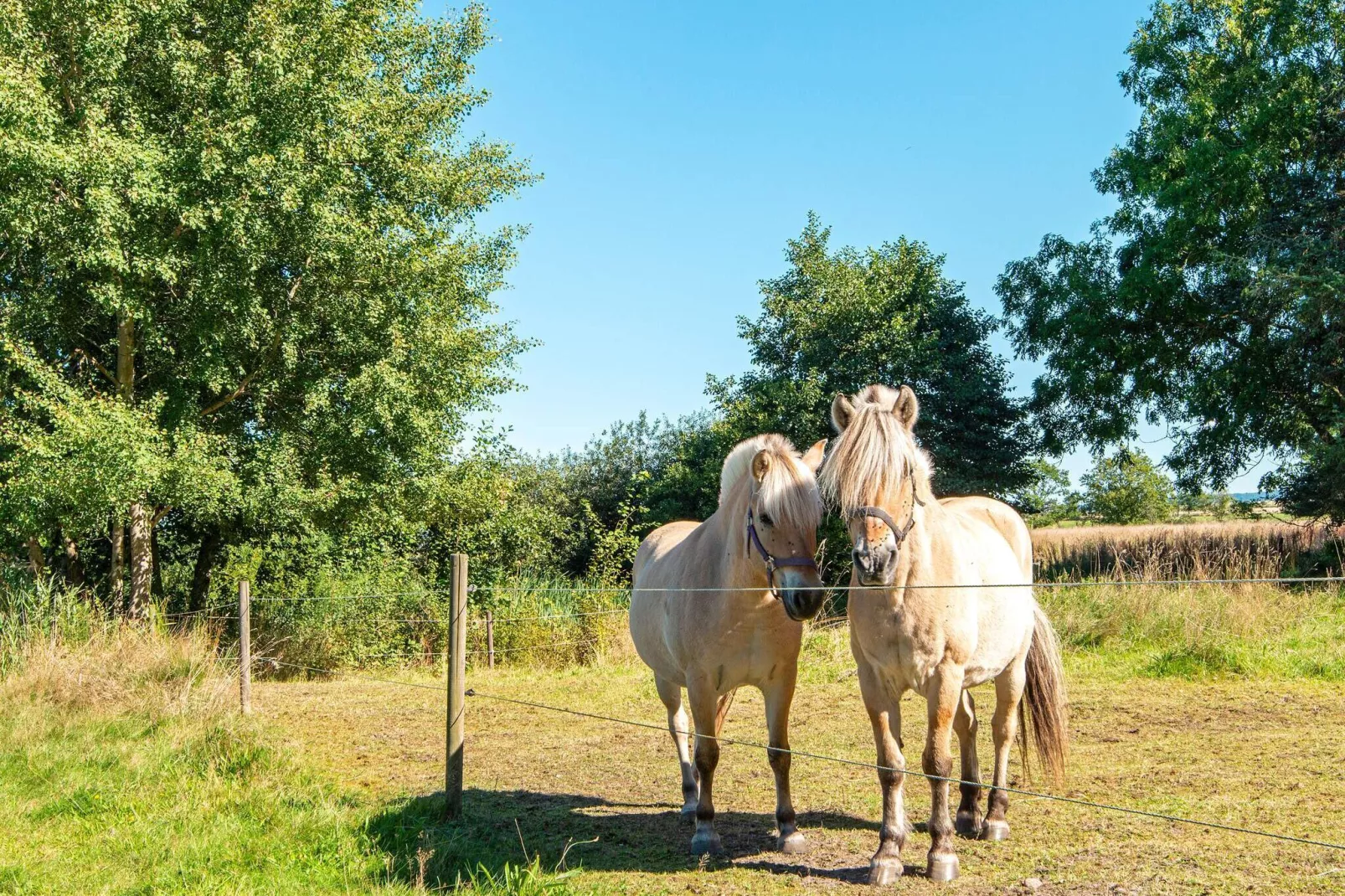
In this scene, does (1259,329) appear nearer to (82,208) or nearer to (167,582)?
(82,208)

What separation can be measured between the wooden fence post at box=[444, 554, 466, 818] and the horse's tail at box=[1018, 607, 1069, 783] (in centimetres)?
329

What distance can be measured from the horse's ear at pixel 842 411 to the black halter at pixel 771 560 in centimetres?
60

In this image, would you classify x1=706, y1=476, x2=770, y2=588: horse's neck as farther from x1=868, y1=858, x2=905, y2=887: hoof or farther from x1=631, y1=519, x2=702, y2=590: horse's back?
x1=868, y1=858, x2=905, y2=887: hoof

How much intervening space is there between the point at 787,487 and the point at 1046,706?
2440 millimetres

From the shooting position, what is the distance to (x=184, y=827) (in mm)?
4844

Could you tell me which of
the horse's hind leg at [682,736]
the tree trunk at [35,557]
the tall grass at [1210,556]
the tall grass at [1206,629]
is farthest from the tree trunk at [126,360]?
the tall grass at [1210,556]

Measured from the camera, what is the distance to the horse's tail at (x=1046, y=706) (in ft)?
18.1

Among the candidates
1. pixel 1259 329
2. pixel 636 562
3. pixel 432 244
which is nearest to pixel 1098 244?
pixel 1259 329

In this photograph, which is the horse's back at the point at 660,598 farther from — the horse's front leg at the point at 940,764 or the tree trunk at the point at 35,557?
the tree trunk at the point at 35,557

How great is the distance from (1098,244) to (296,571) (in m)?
17.8

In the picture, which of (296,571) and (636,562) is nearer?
(636,562)

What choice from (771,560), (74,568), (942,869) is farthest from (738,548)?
(74,568)

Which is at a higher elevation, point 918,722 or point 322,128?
point 322,128

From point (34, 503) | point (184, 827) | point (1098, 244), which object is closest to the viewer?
point (184, 827)
